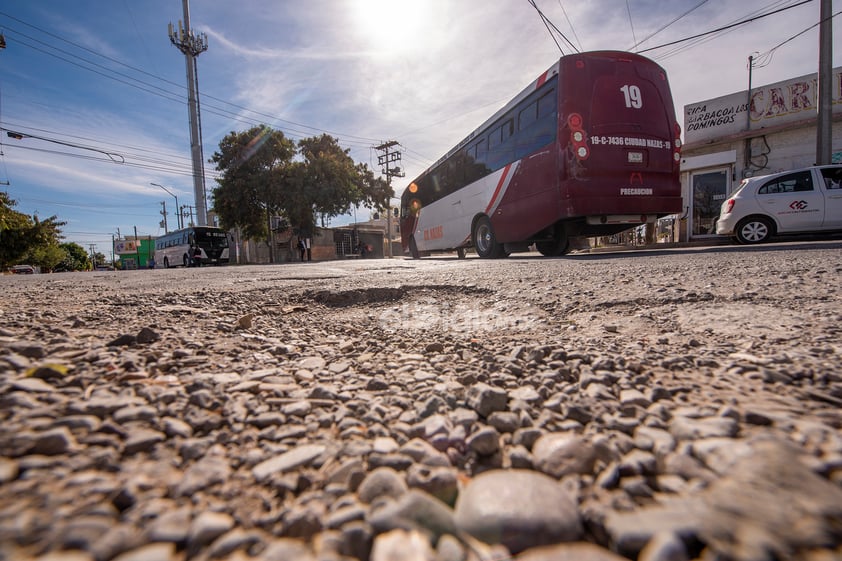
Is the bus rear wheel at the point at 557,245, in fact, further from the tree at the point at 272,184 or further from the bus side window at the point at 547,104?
the tree at the point at 272,184

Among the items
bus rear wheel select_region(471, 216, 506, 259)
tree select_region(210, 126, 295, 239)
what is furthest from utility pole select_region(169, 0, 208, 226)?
bus rear wheel select_region(471, 216, 506, 259)

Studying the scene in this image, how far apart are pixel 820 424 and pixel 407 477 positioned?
740mm

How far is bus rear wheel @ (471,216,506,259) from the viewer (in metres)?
7.96

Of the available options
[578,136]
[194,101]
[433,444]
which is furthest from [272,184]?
[433,444]

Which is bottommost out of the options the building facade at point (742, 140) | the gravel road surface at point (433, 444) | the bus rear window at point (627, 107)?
the gravel road surface at point (433, 444)

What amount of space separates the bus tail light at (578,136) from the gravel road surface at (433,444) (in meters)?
4.64

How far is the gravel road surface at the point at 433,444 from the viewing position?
1.50ft

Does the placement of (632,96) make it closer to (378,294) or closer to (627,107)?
(627,107)

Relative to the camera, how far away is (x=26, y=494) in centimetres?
50

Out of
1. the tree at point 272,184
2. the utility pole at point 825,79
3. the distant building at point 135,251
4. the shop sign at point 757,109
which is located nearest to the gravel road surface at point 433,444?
the utility pole at point 825,79

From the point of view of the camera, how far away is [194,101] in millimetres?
29016

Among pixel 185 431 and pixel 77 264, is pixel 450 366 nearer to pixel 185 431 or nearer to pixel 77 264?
pixel 185 431

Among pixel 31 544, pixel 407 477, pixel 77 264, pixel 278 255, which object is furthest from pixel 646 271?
pixel 77 264

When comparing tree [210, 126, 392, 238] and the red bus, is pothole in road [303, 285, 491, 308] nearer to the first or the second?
the red bus
